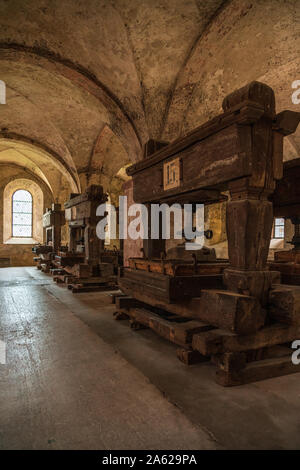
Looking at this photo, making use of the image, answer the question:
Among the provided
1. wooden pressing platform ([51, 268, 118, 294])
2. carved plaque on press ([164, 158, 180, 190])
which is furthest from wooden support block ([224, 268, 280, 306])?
wooden pressing platform ([51, 268, 118, 294])

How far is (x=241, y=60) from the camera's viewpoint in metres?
6.38

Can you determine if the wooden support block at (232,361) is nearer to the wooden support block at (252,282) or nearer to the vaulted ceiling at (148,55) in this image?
the wooden support block at (252,282)

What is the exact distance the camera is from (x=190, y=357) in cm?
268

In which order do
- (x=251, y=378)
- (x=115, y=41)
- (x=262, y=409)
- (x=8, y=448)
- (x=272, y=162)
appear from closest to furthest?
1. (x=8, y=448)
2. (x=262, y=409)
3. (x=251, y=378)
4. (x=272, y=162)
5. (x=115, y=41)

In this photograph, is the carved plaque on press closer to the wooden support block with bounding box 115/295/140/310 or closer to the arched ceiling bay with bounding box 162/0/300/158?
the wooden support block with bounding box 115/295/140/310

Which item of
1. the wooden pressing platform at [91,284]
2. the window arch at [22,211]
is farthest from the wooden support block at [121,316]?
the window arch at [22,211]

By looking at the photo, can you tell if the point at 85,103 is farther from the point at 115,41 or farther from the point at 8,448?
the point at 8,448

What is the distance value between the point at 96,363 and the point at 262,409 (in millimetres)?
1489

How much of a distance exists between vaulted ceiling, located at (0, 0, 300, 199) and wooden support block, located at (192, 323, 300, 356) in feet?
18.9

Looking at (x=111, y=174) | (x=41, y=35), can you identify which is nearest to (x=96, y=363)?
(x=41, y=35)

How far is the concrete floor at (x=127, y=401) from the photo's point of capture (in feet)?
5.24

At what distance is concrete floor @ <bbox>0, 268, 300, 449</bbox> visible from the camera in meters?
1.60

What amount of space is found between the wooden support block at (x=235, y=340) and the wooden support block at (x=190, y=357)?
0.26 m

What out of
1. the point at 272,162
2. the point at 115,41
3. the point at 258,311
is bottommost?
the point at 258,311
